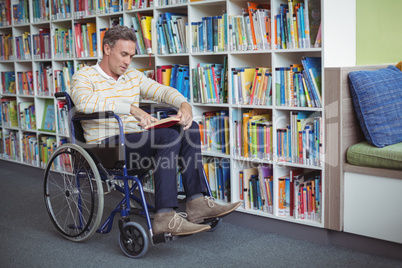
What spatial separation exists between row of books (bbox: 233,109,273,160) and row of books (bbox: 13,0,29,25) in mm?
2715

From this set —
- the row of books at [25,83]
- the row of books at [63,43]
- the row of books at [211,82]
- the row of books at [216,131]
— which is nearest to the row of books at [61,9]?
the row of books at [63,43]

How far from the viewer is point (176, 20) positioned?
332cm

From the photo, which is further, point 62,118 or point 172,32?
point 62,118

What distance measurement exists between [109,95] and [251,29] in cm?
92

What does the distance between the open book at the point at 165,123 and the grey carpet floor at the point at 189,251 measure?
69 centimetres

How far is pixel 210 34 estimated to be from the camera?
311cm

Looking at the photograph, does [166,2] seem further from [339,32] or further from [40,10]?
[40,10]

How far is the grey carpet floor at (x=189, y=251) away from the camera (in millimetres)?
2466

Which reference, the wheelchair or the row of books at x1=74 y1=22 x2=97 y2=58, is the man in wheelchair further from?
the row of books at x1=74 y1=22 x2=97 y2=58

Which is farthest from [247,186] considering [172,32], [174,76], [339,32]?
[172,32]

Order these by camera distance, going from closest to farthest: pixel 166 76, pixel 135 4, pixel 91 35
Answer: pixel 166 76, pixel 135 4, pixel 91 35

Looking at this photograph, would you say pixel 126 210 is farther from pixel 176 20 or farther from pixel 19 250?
pixel 176 20

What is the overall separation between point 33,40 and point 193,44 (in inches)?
81.9

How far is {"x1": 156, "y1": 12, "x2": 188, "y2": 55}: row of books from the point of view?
3.30 meters
